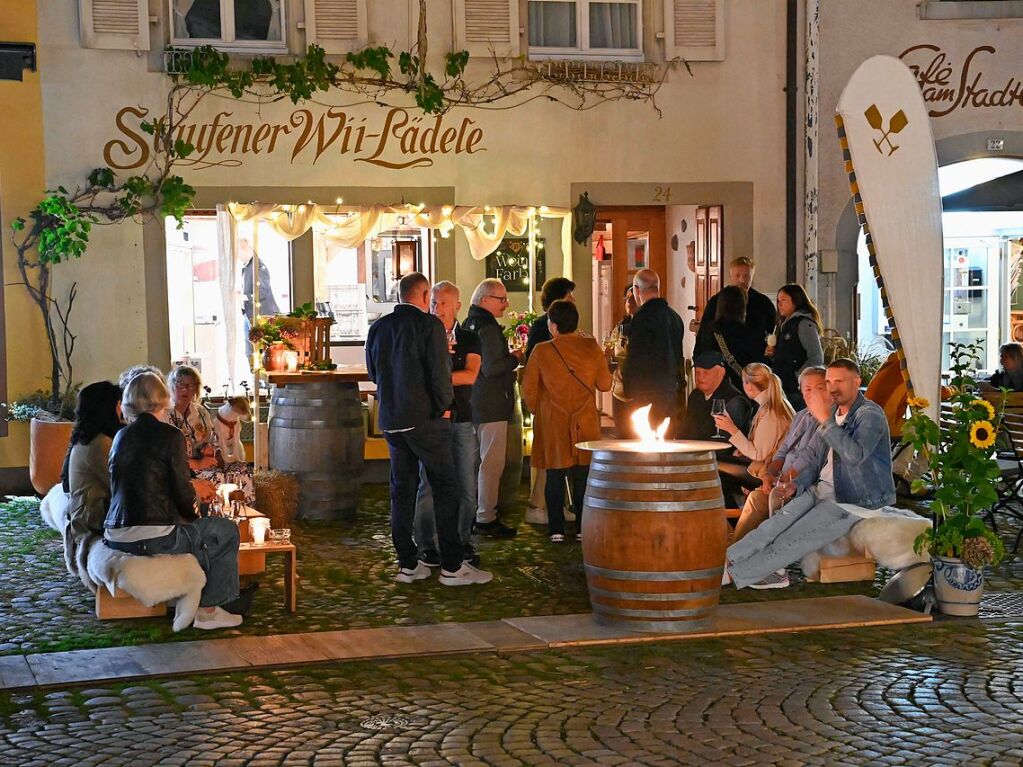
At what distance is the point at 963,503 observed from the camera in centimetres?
806

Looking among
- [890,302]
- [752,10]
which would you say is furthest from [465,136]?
[890,302]

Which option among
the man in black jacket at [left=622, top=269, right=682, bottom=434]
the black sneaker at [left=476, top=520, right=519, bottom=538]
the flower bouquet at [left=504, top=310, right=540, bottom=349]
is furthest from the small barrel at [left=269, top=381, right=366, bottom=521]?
the man in black jacket at [left=622, top=269, right=682, bottom=434]

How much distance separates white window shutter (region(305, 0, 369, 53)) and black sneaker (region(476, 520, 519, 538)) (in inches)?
198

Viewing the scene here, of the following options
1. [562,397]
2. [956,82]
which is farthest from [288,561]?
[956,82]

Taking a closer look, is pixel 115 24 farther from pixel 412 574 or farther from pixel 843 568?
pixel 843 568

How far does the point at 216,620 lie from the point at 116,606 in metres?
0.61

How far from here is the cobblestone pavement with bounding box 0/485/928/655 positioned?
7.84 meters

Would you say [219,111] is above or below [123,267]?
above

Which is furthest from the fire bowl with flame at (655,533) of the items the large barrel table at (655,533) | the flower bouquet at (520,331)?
the flower bouquet at (520,331)

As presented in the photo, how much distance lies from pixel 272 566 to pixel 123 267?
479 centimetres

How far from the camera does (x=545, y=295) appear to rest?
11242 mm

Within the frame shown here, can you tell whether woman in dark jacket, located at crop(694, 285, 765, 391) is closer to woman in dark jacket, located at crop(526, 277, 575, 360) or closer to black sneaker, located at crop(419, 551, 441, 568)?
woman in dark jacket, located at crop(526, 277, 575, 360)

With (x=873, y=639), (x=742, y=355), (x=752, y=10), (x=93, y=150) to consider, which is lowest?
(x=873, y=639)

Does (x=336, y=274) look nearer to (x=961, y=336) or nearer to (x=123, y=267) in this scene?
(x=123, y=267)
